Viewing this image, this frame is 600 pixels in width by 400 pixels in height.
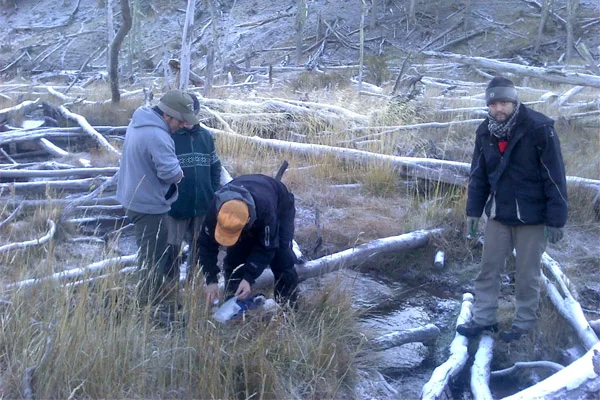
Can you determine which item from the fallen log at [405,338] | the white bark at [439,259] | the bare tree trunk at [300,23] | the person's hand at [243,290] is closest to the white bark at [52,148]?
the white bark at [439,259]

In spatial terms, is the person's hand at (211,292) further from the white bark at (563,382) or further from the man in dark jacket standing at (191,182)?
the white bark at (563,382)

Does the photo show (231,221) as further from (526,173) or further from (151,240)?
(526,173)

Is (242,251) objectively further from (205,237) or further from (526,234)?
(526,234)

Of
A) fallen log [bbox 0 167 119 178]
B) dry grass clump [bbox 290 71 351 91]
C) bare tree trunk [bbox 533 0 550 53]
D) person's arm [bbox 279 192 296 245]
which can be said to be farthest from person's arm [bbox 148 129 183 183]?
bare tree trunk [bbox 533 0 550 53]

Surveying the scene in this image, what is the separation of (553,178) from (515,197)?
0.95 feet

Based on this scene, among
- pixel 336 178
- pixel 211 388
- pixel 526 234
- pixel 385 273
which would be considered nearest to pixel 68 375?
pixel 211 388

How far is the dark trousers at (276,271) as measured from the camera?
15.2 ft

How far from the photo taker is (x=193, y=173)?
5.19 metres

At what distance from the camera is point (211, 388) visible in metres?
3.44

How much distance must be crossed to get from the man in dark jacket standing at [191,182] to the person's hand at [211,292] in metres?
0.83

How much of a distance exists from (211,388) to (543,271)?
11.2ft

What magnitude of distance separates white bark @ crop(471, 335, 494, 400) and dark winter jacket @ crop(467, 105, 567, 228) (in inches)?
33.3

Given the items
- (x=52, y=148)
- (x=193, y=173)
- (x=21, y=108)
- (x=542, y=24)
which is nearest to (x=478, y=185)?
(x=193, y=173)

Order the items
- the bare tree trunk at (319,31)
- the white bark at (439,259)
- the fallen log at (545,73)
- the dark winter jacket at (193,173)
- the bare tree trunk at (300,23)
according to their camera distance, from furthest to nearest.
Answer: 1. the bare tree trunk at (319,31)
2. the bare tree trunk at (300,23)
3. the fallen log at (545,73)
4. the white bark at (439,259)
5. the dark winter jacket at (193,173)
